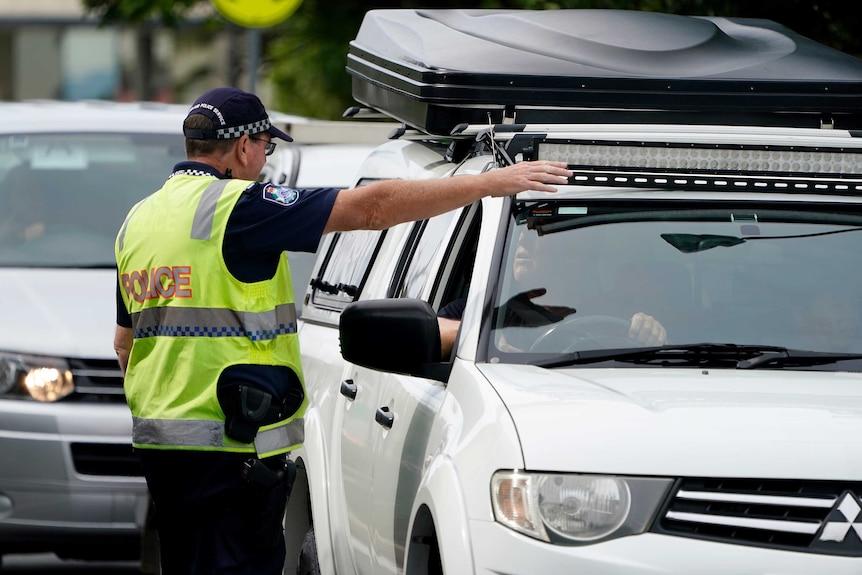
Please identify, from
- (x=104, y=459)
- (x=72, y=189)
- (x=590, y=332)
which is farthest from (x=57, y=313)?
(x=590, y=332)

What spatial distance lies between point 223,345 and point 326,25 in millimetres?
10543

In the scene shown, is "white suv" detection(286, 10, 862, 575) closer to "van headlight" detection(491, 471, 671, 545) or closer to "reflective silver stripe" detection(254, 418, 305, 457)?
"van headlight" detection(491, 471, 671, 545)

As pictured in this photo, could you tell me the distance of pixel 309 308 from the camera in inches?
283

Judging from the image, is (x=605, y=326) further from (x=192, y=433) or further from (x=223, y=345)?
(x=192, y=433)

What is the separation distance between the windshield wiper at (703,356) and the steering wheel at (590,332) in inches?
3.0

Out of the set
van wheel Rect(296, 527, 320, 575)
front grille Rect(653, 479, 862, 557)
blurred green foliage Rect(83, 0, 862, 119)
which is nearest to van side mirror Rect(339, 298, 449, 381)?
front grille Rect(653, 479, 862, 557)

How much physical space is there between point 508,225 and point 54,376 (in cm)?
372

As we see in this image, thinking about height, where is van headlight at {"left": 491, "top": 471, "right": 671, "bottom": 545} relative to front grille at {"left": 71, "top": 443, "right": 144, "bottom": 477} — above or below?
above

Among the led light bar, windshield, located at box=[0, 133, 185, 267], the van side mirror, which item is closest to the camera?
the van side mirror

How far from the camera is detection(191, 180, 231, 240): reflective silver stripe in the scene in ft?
16.4

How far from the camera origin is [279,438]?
16.7 feet

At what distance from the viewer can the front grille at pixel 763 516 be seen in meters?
4.00

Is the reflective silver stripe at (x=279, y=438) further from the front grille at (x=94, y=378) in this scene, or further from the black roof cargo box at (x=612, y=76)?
the front grille at (x=94, y=378)

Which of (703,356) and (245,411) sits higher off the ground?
(703,356)
